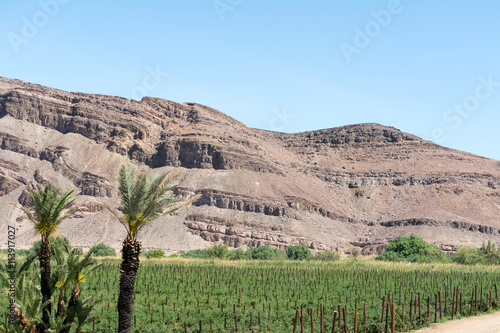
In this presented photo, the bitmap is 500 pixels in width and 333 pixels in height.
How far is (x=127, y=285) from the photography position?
59.6ft

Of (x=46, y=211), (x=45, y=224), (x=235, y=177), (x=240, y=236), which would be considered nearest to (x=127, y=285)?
(x=45, y=224)

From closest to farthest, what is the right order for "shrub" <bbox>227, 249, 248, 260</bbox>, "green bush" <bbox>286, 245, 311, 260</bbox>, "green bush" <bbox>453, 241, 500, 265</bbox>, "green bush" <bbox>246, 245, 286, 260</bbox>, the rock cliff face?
"green bush" <bbox>453, 241, 500, 265</bbox>
"shrub" <bbox>227, 249, 248, 260</bbox>
"green bush" <bbox>246, 245, 286, 260</bbox>
"green bush" <bbox>286, 245, 311, 260</bbox>
the rock cliff face

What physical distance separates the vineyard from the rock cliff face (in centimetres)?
5817

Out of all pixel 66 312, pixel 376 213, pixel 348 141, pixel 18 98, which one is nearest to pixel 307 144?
pixel 348 141

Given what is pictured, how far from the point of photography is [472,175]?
432ft

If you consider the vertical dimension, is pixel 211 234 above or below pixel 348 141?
below

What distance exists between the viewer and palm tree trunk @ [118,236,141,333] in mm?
17953

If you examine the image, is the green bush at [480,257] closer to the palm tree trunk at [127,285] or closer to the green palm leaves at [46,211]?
the palm tree trunk at [127,285]

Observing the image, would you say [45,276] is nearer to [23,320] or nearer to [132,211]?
[23,320]

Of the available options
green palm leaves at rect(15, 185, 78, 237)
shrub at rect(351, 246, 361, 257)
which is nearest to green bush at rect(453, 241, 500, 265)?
shrub at rect(351, 246, 361, 257)

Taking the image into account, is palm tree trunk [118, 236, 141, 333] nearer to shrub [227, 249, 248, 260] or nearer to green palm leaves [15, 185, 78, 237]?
green palm leaves [15, 185, 78, 237]

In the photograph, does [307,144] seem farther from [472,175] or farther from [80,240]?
[80,240]

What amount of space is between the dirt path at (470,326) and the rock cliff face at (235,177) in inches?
2879

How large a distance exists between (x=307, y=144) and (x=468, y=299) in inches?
5298
